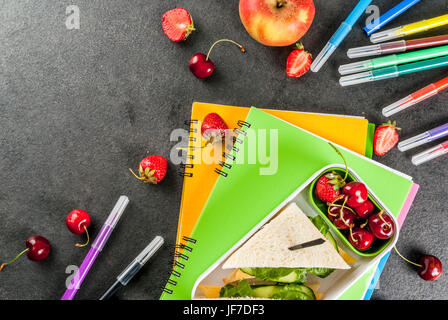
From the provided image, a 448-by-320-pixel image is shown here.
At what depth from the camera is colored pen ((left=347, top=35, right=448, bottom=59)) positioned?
2.91ft

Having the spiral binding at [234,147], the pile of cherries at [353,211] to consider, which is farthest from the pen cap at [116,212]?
the pile of cherries at [353,211]

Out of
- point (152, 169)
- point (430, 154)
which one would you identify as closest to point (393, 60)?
point (430, 154)

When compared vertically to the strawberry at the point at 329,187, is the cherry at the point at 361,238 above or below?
below

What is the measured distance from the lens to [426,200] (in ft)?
2.97

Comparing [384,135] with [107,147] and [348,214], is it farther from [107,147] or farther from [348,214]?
[107,147]

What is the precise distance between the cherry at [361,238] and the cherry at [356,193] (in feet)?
0.19

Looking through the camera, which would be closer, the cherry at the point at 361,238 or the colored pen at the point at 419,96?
the cherry at the point at 361,238

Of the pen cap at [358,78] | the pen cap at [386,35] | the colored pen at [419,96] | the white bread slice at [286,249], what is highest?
the pen cap at [386,35]

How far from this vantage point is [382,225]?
0.71 m

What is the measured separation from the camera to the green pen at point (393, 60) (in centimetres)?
88

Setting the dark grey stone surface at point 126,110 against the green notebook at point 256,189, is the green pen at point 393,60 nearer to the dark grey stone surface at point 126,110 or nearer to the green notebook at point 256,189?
the dark grey stone surface at point 126,110

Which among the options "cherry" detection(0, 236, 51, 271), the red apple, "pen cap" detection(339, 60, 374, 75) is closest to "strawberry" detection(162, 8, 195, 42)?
the red apple
